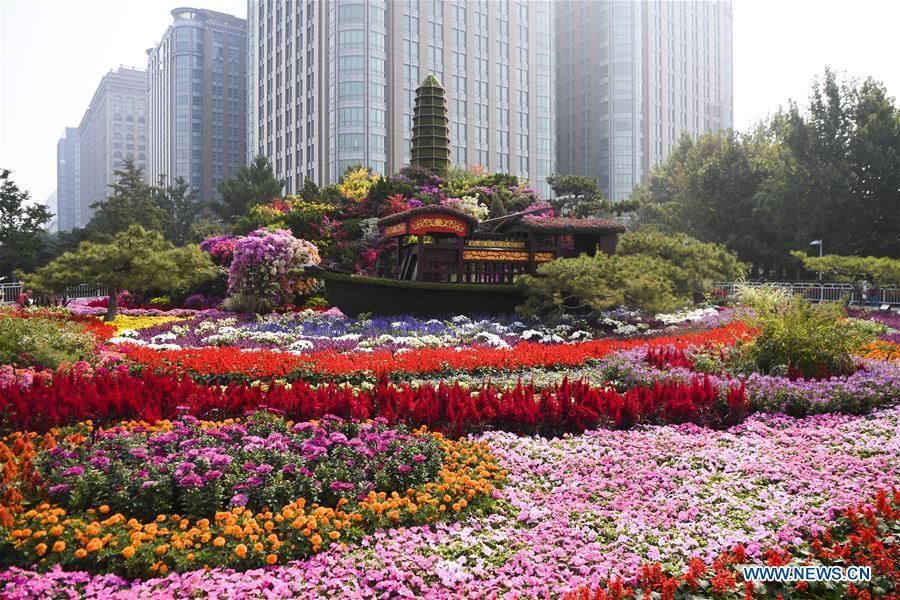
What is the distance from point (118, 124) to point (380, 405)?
5593 inches

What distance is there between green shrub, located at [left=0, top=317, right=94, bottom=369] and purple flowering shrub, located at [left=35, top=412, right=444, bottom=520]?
417 centimetres

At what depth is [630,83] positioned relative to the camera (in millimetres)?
85375

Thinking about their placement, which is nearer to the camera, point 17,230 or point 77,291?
point 77,291

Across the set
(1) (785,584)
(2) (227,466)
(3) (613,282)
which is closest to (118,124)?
(3) (613,282)

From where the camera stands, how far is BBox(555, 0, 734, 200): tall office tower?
85.4m

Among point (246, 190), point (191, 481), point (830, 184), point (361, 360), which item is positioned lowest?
point (191, 481)

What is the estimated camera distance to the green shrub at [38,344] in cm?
909

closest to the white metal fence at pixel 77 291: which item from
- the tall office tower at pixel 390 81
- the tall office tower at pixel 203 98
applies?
the tall office tower at pixel 390 81

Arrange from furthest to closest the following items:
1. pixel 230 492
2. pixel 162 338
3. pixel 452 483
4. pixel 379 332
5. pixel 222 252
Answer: pixel 222 252
pixel 379 332
pixel 162 338
pixel 452 483
pixel 230 492

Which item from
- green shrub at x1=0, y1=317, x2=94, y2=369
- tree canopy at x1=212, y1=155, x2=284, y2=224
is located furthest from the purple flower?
tree canopy at x1=212, y1=155, x2=284, y2=224

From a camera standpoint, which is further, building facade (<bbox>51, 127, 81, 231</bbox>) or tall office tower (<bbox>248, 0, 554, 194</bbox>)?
building facade (<bbox>51, 127, 81, 231</bbox>)

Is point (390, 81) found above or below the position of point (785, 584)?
above

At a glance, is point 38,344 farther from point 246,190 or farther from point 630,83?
point 630,83

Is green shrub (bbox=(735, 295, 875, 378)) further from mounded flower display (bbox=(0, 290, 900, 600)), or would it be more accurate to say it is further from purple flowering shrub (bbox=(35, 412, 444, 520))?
purple flowering shrub (bbox=(35, 412, 444, 520))
